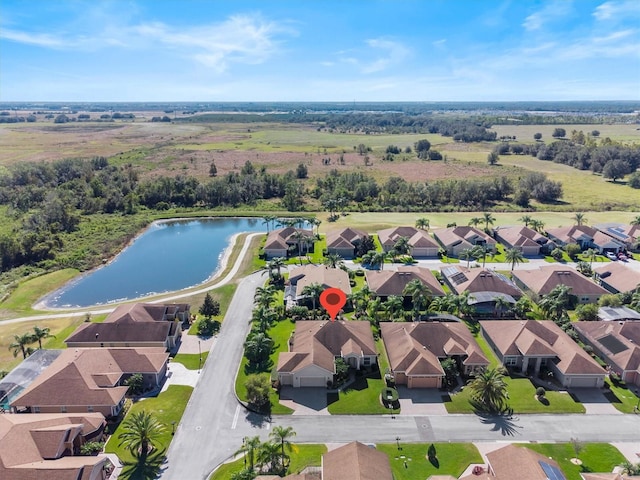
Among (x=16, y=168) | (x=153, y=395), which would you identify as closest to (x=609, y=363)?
(x=153, y=395)

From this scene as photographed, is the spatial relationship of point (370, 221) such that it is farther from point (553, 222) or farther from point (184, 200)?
point (184, 200)

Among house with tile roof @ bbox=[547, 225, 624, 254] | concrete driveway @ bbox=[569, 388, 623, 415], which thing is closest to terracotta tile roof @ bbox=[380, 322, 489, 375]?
concrete driveway @ bbox=[569, 388, 623, 415]

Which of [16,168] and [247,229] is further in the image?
[16,168]

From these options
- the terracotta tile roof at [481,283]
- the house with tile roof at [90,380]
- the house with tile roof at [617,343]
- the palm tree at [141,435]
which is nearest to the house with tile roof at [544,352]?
the house with tile roof at [617,343]

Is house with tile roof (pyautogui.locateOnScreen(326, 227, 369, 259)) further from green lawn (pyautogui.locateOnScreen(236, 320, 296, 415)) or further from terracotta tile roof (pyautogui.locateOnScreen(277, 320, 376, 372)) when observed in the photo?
terracotta tile roof (pyautogui.locateOnScreen(277, 320, 376, 372))

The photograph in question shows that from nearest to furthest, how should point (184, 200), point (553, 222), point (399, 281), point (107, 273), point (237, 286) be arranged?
point (399, 281)
point (237, 286)
point (107, 273)
point (553, 222)
point (184, 200)

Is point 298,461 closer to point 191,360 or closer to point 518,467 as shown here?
point 518,467
